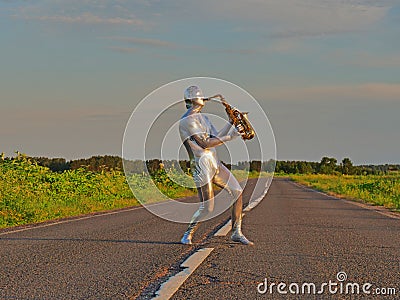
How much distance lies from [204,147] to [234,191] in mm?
878

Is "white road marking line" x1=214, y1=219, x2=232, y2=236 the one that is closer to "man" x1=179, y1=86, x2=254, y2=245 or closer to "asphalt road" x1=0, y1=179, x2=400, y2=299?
"asphalt road" x1=0, y1=179, x2=400, y2=299

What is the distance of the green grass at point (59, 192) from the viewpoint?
17498mm

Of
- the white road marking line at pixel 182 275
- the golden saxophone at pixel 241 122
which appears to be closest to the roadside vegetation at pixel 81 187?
the golden saxophone at pixel 241 122

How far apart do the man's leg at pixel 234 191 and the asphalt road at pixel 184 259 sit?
0.19m

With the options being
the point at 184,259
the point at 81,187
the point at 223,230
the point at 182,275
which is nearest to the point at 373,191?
the point at 81,187

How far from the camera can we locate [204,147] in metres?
9.46

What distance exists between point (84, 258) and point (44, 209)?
434 inches

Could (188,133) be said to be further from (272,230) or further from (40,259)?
(272,230)

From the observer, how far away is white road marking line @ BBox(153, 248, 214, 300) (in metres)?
6.17

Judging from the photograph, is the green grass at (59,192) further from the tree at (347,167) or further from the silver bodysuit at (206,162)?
the tree at (347,167)

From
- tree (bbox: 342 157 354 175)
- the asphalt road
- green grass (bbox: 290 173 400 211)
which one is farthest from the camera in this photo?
tree (bbox: 342 157 354 175)

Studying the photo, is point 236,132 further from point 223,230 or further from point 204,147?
point 223,230

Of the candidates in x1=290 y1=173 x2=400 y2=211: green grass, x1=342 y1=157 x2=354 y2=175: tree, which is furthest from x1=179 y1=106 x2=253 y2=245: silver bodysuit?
x1=342 y1=157 x2=354 y2=175: tree

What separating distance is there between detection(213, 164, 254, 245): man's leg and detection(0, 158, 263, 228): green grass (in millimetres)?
926
